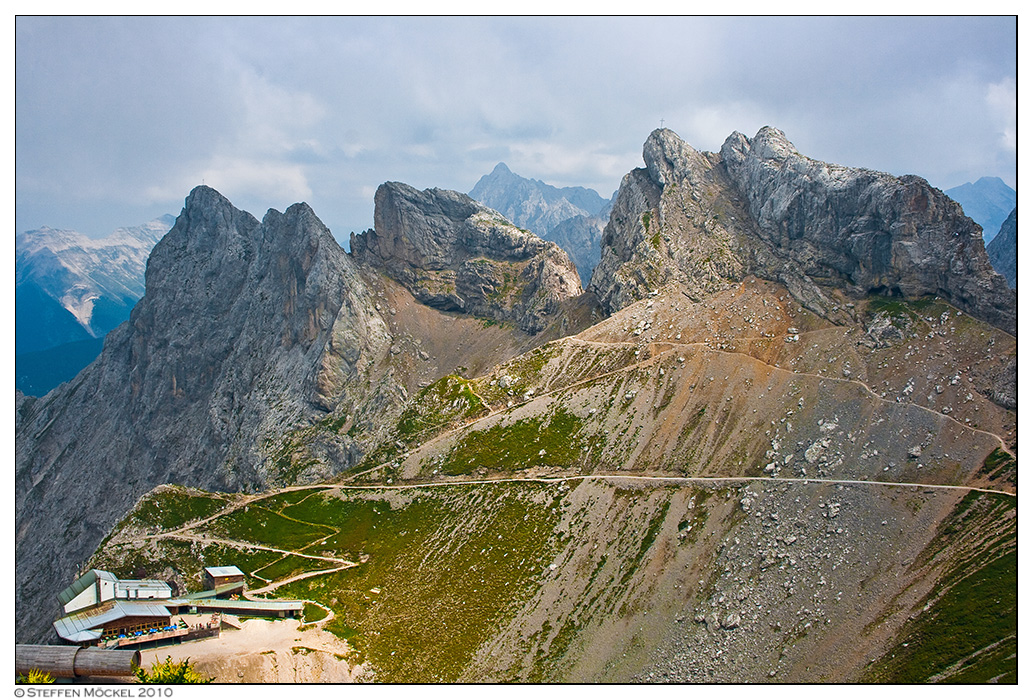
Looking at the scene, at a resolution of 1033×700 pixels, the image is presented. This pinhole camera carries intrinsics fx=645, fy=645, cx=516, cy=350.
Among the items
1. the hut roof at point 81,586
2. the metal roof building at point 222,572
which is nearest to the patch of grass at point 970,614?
the metal roof building at point 222,572

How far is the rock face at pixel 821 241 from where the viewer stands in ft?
456

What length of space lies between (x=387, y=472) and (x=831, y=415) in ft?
307

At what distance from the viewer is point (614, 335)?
172250 mm

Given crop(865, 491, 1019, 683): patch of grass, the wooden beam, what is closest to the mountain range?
crop(865, 491, 1019, 683): patch of grass

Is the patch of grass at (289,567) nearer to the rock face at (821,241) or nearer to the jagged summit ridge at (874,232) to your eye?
the rock face at (821,241)

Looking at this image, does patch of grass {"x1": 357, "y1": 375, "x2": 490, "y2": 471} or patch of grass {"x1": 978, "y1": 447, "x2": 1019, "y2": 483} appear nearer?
patch of grass {"x1": 978, "y1": 447, "x2": 1019, "y2": 483}

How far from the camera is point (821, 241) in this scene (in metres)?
166

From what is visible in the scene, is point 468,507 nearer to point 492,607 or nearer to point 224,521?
point 492,607

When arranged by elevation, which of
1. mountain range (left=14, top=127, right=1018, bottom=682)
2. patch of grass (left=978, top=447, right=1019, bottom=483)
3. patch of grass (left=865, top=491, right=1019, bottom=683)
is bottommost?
patch of grass (left=865, top=491, right=1019, bottom=683)

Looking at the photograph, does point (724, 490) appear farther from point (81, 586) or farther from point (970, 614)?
point (81, 586)

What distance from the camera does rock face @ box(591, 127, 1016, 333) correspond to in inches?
5477

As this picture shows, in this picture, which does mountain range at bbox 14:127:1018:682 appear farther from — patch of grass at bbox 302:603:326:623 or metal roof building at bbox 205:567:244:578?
metal roof building at bbox 205:567:244:578

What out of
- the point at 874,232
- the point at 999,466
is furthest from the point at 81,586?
the point at 874,232

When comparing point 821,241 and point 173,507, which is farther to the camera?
point 821,241
